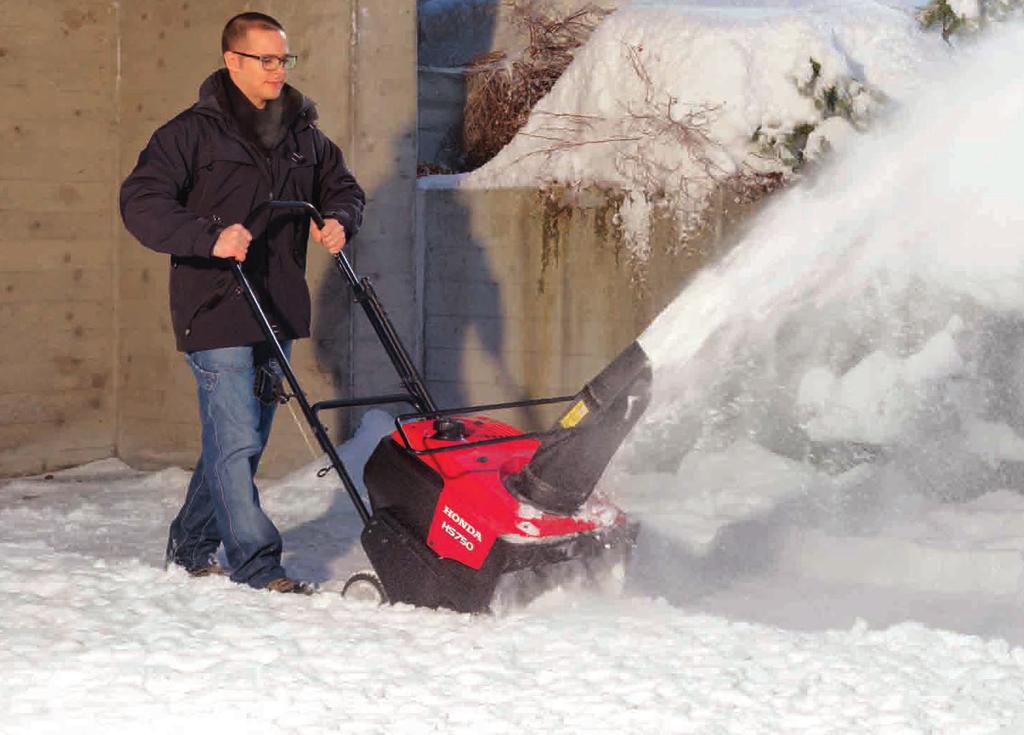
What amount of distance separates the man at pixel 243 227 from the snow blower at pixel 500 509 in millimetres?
423

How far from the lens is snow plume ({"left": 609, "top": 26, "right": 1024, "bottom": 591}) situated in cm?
729

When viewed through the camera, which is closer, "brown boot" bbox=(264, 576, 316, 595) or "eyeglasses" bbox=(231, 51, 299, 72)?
"brown boot" bbox=(264, 576, 316, 595)

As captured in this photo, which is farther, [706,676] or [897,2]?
[897,2]

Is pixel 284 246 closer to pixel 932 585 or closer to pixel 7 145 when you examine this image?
pixel 932 585

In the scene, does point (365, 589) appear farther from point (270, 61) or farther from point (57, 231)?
point (57, 231)

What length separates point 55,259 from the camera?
8930 mm

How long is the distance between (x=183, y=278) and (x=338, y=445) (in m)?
3.04

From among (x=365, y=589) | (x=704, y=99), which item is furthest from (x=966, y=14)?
(x=365, y=589)

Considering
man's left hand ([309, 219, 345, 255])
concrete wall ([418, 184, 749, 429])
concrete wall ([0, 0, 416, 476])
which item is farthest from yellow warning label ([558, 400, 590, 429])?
concrete wall ([0, 0, 416, 476])

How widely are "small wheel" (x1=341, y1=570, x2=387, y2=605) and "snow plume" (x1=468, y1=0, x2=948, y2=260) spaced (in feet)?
11.8

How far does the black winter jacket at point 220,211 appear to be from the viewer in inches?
214

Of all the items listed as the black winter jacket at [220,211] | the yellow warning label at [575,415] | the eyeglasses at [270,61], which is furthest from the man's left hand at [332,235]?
the yellow warning label at [575,415]

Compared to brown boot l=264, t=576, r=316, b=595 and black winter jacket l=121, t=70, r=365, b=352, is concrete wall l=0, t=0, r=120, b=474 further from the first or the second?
brown boot l=264, t=576, r=316, b=595

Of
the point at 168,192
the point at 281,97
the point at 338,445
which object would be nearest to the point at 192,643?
the point at 168,192
